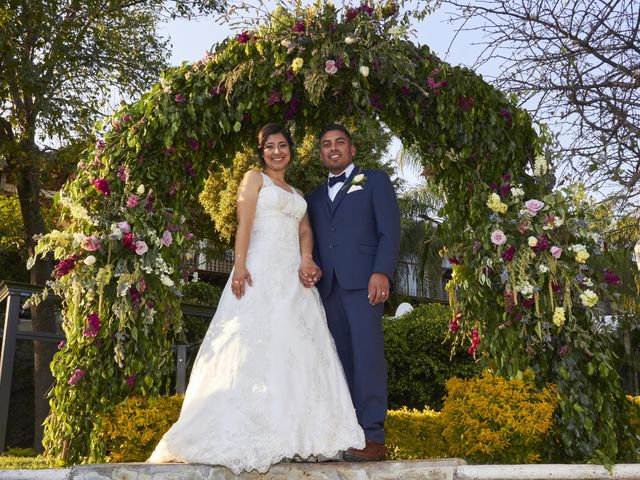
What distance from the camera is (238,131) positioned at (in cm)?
603

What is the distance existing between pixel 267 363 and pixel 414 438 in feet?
7.61

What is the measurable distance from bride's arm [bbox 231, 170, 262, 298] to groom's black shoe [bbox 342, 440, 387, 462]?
1.37 m

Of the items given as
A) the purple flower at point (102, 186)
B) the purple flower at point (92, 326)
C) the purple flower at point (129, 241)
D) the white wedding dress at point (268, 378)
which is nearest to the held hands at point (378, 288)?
the white wedding dress at point (268, 378)

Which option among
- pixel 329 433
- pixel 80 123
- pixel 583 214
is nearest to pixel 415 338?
pixel 80 123

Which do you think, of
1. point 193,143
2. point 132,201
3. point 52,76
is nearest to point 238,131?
point 193,143

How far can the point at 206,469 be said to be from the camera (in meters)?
4.27

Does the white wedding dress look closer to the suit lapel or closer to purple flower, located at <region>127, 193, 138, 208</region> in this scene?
the suit lapel

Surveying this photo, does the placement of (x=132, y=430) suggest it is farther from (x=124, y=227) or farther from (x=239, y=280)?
(x=124, y=227)

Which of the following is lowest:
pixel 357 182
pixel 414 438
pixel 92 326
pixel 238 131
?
pixel 414 438

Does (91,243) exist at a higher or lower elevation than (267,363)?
higher

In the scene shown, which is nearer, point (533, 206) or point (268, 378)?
point (268, 378)

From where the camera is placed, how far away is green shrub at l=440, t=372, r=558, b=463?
16.2 ft

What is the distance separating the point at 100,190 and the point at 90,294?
2.79 feet

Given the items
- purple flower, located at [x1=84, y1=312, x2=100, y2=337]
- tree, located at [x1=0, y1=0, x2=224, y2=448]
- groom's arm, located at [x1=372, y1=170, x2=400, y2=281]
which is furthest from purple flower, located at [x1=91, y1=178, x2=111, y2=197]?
tree, located at [x1=0, y1=0, x2=224, y2=448]
